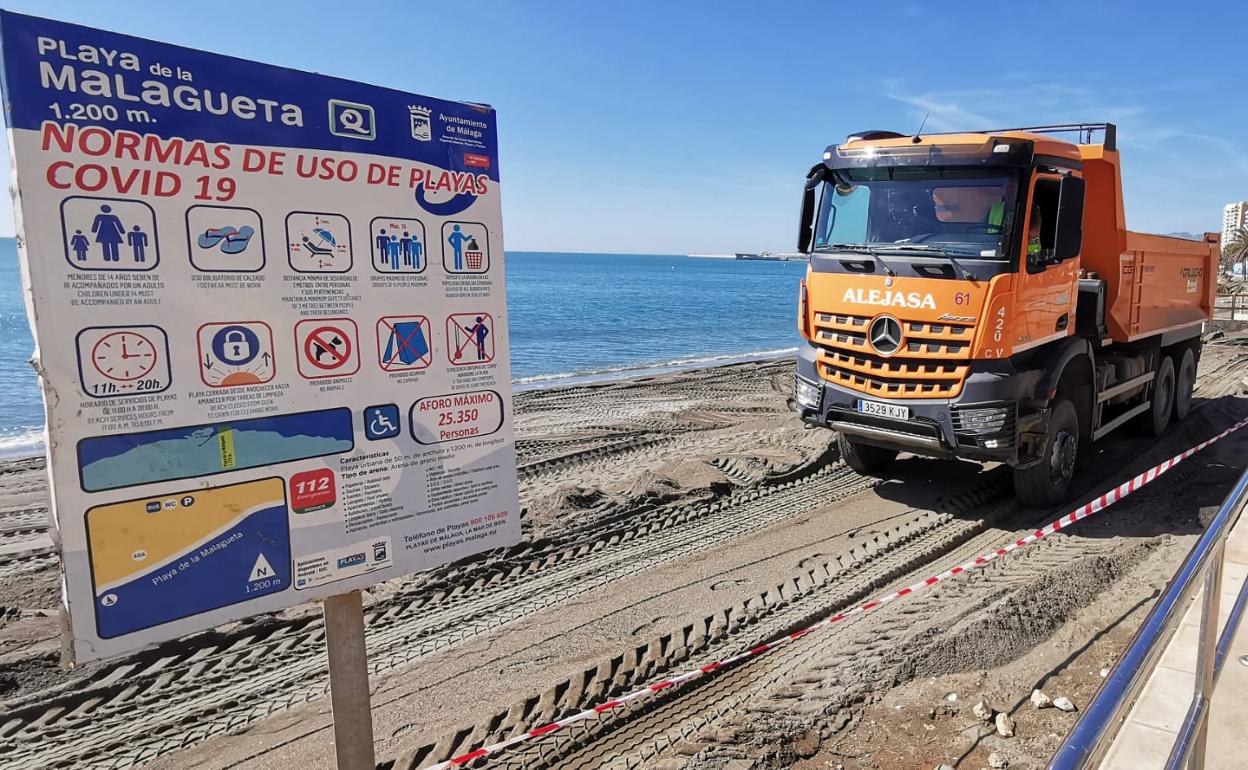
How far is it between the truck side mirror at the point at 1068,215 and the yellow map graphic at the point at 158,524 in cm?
597

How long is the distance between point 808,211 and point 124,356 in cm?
591

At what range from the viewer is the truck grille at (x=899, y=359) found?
5.75 meters

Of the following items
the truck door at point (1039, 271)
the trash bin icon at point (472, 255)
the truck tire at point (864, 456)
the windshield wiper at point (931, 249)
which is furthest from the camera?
the truck tire at point (864, 456)

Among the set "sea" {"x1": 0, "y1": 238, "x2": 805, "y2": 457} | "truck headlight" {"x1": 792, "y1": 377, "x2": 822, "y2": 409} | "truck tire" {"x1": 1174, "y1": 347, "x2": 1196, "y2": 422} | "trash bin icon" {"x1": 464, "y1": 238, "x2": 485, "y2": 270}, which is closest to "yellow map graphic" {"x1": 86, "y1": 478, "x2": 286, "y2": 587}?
"trash bin icon" {"x1": 464, "y1": 238, "x2": 485, "y2": 270}

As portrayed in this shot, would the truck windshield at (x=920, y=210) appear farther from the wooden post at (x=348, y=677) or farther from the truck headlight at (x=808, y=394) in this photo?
the wooden post at (x=348, y=677)

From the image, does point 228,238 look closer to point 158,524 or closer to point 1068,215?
point 158,524

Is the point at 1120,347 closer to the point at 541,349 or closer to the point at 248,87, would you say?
the point at 248,87

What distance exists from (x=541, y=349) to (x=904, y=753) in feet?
70.2

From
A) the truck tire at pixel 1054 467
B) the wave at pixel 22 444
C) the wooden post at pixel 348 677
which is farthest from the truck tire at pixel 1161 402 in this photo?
the wave at pixel 22 444

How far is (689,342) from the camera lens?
2733 cm

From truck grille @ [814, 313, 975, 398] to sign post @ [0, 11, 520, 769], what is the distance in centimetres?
433

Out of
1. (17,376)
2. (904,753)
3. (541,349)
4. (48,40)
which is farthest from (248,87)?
(541,349)

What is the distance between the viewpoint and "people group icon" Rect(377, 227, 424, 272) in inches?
87.0

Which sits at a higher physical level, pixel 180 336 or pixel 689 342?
pixel 180 336
